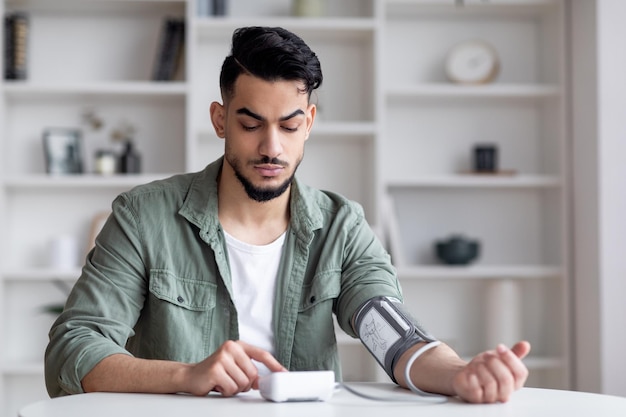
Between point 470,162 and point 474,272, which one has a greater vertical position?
point 470,162

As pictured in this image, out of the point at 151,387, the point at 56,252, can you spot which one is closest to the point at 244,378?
the point at 151,387

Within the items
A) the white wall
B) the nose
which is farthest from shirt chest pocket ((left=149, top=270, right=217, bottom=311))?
the white wall

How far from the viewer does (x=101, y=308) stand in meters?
1.57

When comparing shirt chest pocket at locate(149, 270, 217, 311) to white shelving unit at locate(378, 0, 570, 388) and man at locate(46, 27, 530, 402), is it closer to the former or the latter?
man at locate(46, 27, 530, 402)

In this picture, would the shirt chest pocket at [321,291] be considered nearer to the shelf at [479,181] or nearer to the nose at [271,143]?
the nose at [271,143]

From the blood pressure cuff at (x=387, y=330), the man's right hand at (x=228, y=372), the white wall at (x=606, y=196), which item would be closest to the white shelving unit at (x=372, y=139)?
the white wall at (x=606, y=196)

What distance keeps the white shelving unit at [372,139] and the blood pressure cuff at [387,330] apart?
6.04 ft

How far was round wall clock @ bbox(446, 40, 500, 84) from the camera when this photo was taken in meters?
3.64

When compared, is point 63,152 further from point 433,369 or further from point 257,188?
point 433,369

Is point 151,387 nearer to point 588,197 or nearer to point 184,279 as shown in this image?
point 184,279

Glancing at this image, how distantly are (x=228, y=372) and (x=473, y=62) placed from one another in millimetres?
2628

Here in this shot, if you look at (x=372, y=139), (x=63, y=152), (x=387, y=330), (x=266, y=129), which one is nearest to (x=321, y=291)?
(x=387, y=330)

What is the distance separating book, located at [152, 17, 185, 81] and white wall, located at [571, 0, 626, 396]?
65.7 inches

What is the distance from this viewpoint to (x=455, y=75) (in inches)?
143
